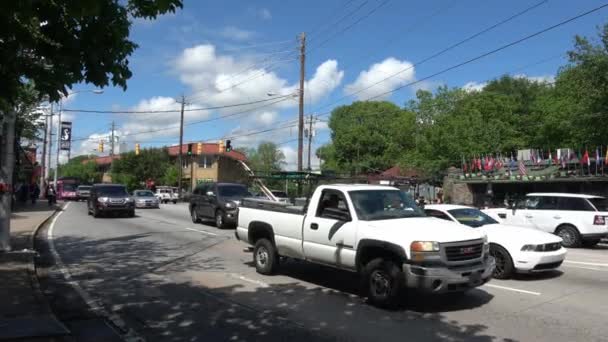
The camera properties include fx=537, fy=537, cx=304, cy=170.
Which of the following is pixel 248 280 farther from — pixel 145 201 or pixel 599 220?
pixel 145 201

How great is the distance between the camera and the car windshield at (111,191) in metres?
25.3

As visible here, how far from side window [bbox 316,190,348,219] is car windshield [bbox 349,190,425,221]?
0.22 metres

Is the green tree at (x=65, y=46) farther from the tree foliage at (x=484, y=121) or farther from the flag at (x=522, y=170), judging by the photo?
the flag at (x=522, y=170)

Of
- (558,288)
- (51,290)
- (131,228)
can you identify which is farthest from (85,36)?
(131,228)

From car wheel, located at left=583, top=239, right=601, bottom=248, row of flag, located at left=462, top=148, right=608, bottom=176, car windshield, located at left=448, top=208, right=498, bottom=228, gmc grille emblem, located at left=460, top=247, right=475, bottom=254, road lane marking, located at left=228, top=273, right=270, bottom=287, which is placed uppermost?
row of flag, located at left=462, top=148, right=608, bottom=176

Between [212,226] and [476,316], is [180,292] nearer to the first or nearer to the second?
[476,316]

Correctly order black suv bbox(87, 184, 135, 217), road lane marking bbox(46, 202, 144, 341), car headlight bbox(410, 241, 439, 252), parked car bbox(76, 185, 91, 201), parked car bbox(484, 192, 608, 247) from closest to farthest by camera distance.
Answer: road lane marking bbox(46, 202, 144, 341) < car headlight bbox(410, 241, 439, 252) < parked car bbox(484, 192, 608, 247) < black suv bbox(87, 184, 135, 217) < parked car bbox(76, 185, 91, 201)

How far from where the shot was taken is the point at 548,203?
16.7m

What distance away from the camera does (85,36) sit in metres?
→ 5.61

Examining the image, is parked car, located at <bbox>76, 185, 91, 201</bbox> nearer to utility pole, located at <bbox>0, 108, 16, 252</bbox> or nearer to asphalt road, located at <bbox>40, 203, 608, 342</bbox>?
utility pole, located at <bbox>0, 108, 16, 252</bbox>

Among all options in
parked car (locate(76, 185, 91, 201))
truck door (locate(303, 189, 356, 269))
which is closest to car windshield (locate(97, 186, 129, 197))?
truck door (locate(303, 189, 356, 269))

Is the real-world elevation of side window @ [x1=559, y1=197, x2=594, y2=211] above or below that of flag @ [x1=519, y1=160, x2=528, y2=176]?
below

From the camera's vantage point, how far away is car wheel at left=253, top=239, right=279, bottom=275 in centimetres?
1009

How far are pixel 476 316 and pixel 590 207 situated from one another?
10712mm
